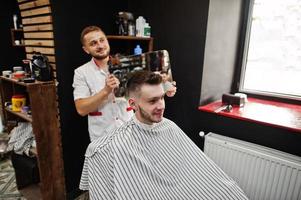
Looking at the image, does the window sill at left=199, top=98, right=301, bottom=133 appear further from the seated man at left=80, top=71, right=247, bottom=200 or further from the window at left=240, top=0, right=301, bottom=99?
the seated man at left=80, top=71, right=247, bottom=200

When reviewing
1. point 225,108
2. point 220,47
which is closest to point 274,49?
point 220,47

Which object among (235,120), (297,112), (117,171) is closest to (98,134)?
(117,171)

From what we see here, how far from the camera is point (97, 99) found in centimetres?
148

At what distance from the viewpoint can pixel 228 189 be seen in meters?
1.22

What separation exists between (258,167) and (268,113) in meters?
0.48

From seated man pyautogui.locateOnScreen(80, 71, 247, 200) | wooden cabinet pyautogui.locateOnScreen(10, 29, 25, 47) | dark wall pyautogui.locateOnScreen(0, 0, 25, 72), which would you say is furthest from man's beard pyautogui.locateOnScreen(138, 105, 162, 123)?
dark wall pyautogui.locateOnScreen(0, 0, 25, 72)

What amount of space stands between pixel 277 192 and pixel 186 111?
3.17ft

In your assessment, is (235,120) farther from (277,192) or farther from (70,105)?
(70,105)

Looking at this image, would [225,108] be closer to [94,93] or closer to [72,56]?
[94,93]

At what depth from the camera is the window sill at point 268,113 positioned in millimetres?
1630

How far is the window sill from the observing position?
1.63m

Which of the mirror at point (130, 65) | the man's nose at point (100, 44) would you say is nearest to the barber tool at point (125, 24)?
the man's nose at point (100, 44)

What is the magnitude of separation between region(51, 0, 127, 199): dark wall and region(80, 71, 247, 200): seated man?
0.70m

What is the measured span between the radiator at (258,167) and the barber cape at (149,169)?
1.65 ft
